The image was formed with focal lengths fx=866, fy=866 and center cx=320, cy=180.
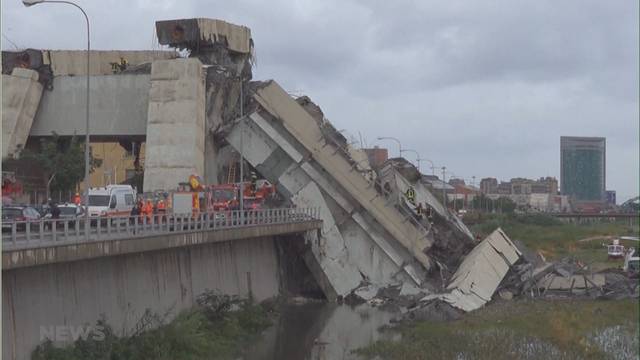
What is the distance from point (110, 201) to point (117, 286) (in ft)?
34.0

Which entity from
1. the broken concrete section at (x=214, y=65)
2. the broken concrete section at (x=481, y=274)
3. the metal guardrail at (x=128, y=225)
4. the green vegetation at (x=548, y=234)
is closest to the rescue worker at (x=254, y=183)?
the broken concrete section at (x=214, y=65)

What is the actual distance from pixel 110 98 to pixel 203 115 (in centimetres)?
773

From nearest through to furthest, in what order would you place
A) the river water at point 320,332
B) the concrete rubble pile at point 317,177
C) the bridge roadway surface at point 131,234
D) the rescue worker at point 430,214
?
1. the bridge roadway surface at point 131,234
2. the river water at point 320,332
3. the concrete rubble pile at point 317,177
4. the rescue worker at point 430,214

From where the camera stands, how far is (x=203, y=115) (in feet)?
167

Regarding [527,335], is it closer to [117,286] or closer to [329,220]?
[117,286]

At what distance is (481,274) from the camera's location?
46.9 m

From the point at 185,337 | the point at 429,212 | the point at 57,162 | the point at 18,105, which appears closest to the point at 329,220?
the point at 429,212

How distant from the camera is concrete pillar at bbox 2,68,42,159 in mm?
52344

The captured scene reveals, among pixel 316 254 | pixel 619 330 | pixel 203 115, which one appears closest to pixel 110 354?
pixel 619 330

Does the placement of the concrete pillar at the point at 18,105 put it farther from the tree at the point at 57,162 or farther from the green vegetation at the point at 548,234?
the green vegetation at the point at 548,234

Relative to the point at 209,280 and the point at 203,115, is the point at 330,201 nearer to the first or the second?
the point at 203,115

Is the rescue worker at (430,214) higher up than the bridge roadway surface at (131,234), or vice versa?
the bridge roadway surface at (131,234)

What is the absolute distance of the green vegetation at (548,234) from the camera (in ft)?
281

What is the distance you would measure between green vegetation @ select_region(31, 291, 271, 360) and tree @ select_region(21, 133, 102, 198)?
2032 cm
